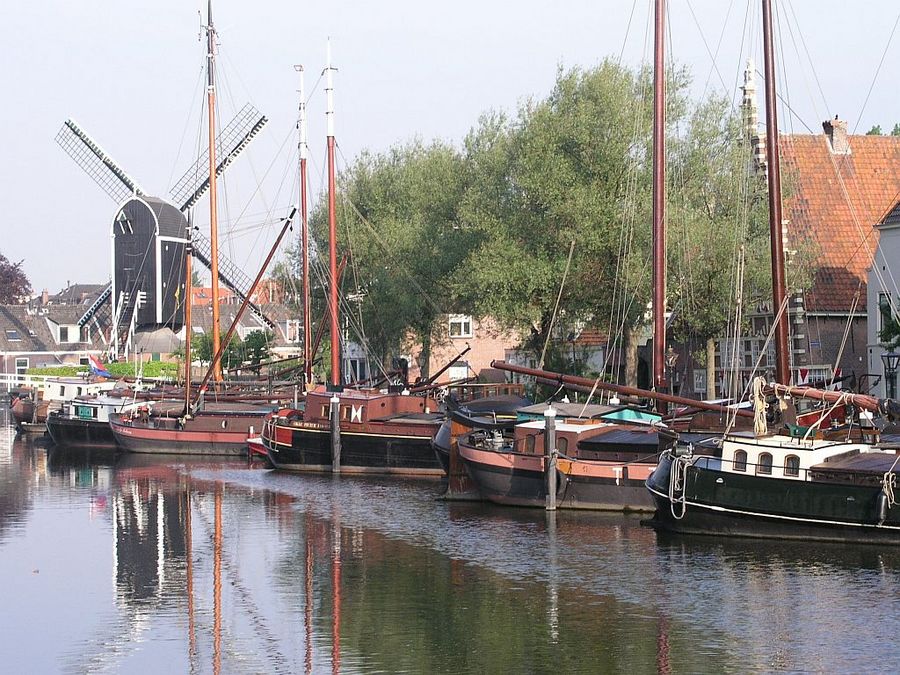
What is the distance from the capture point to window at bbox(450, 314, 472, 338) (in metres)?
93.0

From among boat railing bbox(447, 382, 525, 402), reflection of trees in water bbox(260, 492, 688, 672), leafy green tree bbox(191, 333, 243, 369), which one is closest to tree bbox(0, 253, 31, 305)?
leafy green tree bbox(191, 333, 243, 369)

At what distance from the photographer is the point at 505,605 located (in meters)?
30.4

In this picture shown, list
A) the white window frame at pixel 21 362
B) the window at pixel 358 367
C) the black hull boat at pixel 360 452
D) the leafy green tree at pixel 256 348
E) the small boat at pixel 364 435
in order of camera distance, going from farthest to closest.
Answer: the white window frame at pixel 21 362 < the window at pixel 358 367 < the leafy green tree at pixel 256 348 < the small boat at pixel 364 435 < the black hull boat at pixel 360 452

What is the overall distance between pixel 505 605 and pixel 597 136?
33.6 metres

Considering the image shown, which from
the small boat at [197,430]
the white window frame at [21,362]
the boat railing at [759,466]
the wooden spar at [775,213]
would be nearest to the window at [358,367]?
the small boat at [197,430]

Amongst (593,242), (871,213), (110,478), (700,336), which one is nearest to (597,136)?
(593,242)

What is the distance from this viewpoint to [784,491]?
35750 mm

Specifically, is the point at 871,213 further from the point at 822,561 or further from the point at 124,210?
the point at 124,210

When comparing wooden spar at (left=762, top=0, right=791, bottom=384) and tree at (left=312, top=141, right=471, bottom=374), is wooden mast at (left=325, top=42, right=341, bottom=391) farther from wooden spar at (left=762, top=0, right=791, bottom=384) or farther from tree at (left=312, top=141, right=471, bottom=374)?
wooden spar at (left=762, top=0, right=791, bottom=384)

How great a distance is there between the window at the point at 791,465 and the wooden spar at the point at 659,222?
9.83m

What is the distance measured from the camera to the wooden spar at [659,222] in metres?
45.4

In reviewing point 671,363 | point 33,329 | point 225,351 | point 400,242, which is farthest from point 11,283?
point 671,363

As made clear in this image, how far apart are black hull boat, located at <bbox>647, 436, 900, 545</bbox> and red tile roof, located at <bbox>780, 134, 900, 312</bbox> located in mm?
26750

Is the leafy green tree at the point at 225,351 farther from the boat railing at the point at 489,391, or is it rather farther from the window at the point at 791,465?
the window at the point at 791,465
